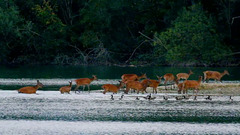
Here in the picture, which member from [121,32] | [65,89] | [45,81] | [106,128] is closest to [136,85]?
[65,89]

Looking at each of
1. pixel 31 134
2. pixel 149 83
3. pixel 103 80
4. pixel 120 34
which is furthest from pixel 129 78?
pixel 120 34

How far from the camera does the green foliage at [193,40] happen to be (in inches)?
2066

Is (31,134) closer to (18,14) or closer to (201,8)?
(201,8)

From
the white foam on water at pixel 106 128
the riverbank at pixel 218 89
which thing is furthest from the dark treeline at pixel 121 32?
the white foam on water at pixel 106 128

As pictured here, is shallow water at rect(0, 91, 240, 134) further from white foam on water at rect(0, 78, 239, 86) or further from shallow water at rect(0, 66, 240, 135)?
white foam on water at rect(0, 78, 239, 86)

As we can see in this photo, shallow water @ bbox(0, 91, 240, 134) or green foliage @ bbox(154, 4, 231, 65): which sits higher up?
green foliage @ bbox(154, 4, 231, 65)

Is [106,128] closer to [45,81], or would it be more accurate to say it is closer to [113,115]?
[113,115]

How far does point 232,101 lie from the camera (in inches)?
992

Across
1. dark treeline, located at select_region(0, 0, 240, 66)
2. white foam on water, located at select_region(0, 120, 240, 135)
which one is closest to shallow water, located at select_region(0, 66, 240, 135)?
white foam on water, located at select_region(0, 120, 240, 135)

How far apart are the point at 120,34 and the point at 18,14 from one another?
9.87m

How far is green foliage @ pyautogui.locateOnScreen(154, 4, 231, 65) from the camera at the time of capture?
52.5 m

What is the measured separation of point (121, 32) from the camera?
5853cm

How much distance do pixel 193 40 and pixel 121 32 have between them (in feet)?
27.4

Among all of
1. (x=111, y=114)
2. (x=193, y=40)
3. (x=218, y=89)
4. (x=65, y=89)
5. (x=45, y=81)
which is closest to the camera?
(x=111, y=114)
